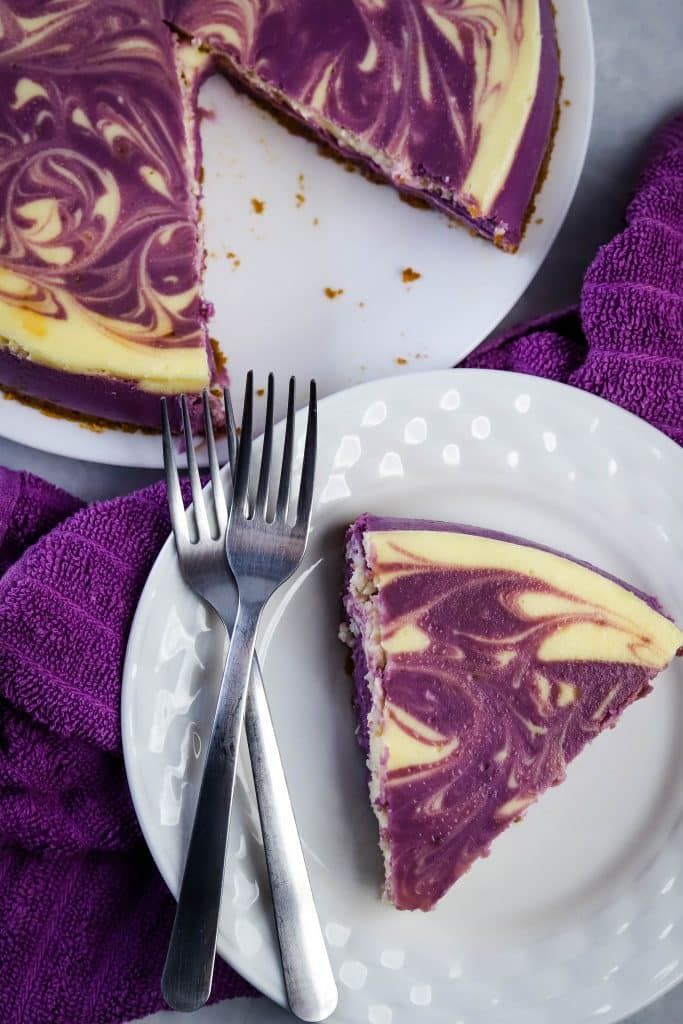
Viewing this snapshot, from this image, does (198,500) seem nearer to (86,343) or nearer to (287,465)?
(287,465)

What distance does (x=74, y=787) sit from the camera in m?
2.38

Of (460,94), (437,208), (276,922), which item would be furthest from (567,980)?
(460,94)

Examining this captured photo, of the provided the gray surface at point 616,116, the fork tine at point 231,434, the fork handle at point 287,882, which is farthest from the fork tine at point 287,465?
the gray surface at point 616,116

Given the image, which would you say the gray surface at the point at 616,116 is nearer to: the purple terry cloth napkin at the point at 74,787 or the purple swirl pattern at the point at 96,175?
the purple swirl pattern at the point at 96,175

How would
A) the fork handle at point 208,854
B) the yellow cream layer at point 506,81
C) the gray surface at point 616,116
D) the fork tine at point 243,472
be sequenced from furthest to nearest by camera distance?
the gray surface at point 616,116
the yellow cream layer at point 506,81
the fork tine at point 243,472
the fork handle at point 208,854

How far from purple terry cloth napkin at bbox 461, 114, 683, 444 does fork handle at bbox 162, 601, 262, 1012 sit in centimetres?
104

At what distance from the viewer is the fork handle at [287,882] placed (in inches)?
86.8

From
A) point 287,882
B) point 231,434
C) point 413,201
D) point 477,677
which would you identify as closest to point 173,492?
point 231,434

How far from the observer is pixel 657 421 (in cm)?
248

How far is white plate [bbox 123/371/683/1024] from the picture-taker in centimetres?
229

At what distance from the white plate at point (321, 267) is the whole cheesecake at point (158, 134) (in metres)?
0.15

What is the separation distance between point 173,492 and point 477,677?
76 cm

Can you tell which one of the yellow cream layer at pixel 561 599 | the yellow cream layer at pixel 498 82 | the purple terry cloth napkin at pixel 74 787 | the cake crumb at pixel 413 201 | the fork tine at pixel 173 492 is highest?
the yellow cream layer at pixel 498 82

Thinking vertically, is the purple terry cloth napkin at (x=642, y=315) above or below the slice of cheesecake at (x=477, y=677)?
above
